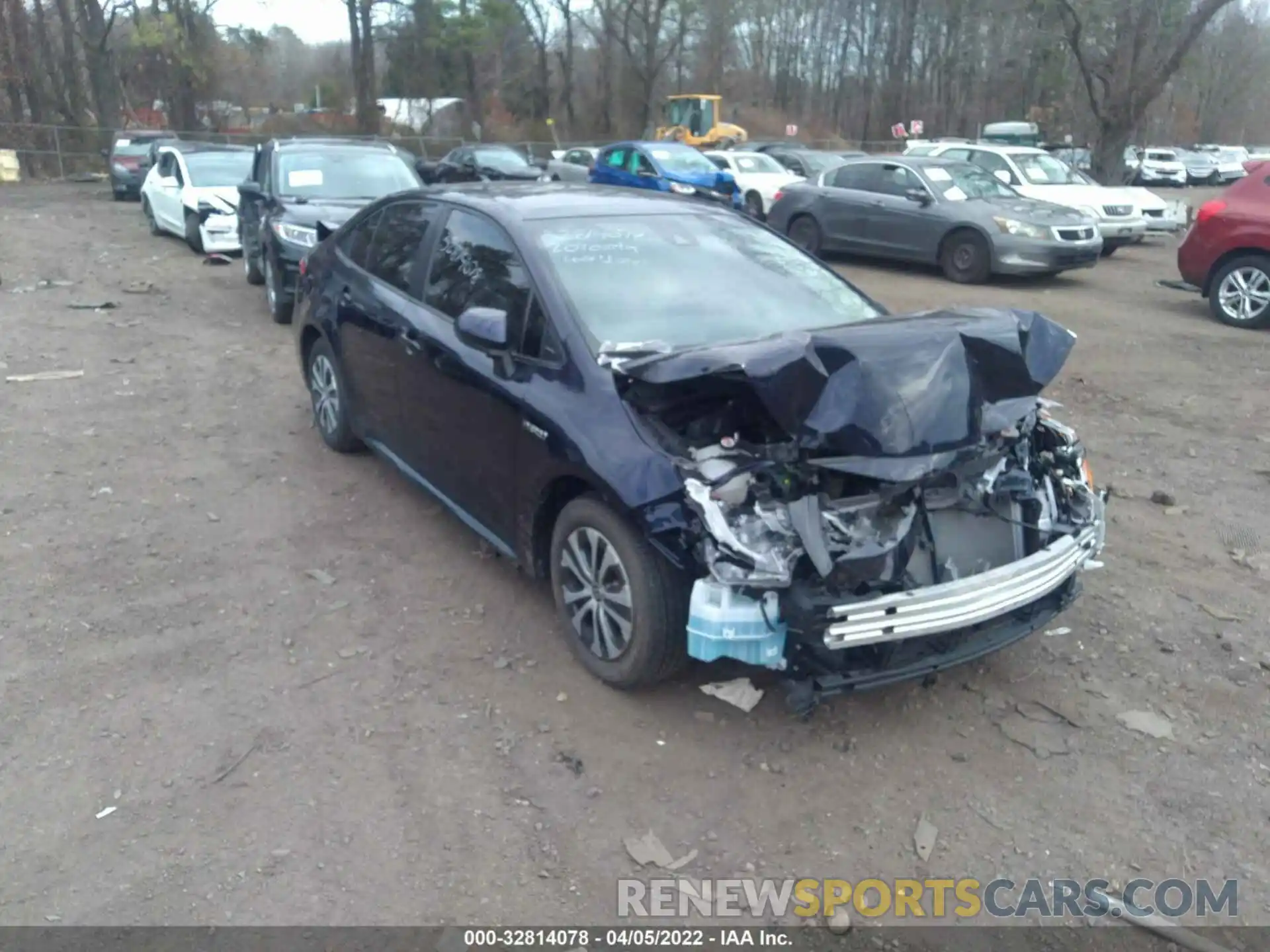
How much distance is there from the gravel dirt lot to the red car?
5797mm

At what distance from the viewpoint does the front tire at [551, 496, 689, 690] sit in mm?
3744

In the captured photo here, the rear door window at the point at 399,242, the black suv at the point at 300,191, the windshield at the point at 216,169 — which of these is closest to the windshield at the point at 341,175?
the black suv at the point at 300,191

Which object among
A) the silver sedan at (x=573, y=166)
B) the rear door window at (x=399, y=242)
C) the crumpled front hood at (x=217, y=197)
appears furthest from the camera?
the silver sedan at (x=573, y=166)

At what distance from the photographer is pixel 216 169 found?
50.1 feet

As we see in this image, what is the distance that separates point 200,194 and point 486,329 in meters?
12.3

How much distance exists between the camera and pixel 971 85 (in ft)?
204

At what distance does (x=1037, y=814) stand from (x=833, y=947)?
94 cm

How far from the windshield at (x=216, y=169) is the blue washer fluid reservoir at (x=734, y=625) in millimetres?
13414

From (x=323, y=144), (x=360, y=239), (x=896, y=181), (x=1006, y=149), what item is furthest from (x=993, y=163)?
(x=360, y=239)

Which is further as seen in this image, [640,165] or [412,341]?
[640,165]

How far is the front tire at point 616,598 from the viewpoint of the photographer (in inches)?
147

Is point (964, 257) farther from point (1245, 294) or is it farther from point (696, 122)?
point (696, 122)

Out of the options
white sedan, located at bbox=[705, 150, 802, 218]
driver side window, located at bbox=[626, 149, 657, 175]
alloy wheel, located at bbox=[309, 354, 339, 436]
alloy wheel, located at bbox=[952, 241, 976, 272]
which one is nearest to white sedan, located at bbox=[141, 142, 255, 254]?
driver side window, located at bbox=[626, 149, 657, 175]

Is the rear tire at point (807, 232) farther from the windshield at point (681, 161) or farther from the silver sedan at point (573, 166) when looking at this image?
the silver sedan at point (573, 166)
